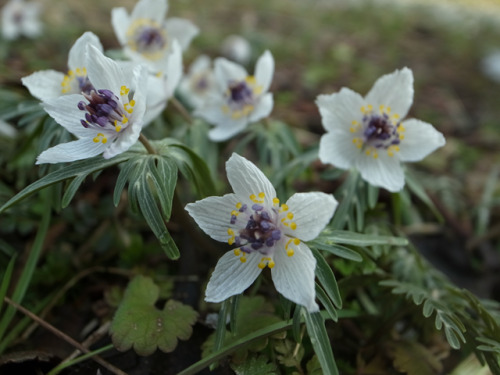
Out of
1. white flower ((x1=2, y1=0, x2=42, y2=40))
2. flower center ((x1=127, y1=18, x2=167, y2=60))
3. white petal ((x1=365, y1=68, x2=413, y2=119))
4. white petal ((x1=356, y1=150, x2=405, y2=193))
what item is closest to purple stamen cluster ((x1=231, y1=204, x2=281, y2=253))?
white petal ((x1=356, y1=150, x2=405, y2=193))

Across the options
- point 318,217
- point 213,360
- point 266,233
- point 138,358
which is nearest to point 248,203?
point 266,233

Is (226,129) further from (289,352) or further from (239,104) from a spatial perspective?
(289,352)

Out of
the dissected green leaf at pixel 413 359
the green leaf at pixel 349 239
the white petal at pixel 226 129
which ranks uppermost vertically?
the green leaf at pixel 349 239

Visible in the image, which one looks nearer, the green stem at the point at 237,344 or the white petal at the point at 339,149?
the green stem at the point at 237,344

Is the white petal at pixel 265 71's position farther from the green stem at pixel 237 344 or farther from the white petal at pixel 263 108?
the green stem at pixel 237 344

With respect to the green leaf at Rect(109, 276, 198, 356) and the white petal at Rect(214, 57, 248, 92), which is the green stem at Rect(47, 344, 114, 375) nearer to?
the green leaf at Rect(109, 276, 198, 356)

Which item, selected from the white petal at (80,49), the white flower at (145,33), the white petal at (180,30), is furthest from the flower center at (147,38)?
the white petal at (80,49)

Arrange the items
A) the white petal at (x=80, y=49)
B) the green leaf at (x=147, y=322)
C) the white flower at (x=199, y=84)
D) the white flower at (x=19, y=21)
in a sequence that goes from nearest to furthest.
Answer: the green leaf at (x=147, y=322) < the white petal at (x=80, y=49) < the white flower at (x=199, y=84) < the white flower at (x=19, y=21)
